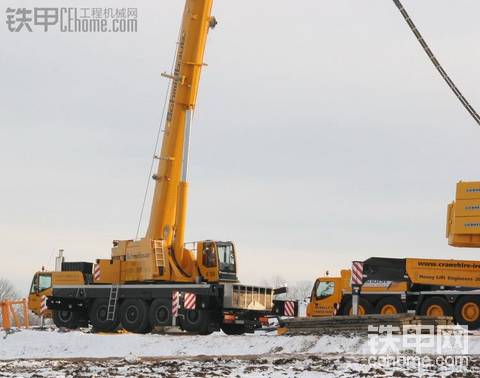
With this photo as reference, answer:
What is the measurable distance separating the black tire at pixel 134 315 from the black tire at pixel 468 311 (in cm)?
1051

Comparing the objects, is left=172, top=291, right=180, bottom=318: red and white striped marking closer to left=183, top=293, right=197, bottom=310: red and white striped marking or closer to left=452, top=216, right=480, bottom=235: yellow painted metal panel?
left=183, top=293, right=197, bottom=310: red and white striped marking

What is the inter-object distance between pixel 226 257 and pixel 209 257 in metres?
0.59

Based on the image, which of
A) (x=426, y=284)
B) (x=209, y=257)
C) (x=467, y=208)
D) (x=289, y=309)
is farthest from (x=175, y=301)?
(x=467, y=208)

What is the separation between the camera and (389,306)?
3228cm

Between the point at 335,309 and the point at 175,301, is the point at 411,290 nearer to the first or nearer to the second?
the point at 335,309

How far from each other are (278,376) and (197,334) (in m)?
12.9

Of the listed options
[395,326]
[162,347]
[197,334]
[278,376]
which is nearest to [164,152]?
[197,334]

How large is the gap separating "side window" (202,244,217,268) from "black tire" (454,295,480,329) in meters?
8.53

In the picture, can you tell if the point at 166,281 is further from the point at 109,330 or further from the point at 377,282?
the point at 377,282

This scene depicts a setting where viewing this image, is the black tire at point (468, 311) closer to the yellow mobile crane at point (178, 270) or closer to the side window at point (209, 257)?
the yellow mobile crane at point (178, 270)

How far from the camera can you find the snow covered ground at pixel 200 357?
16.5 m

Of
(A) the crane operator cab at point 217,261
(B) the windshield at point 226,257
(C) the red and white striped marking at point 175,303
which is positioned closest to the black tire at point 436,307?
(A) the crane operator cab at point 217,261

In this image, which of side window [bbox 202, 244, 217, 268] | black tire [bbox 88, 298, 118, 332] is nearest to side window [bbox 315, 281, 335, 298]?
side window [bbox 202, 244, 217, 268]

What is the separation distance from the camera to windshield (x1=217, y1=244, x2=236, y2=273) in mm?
28922
